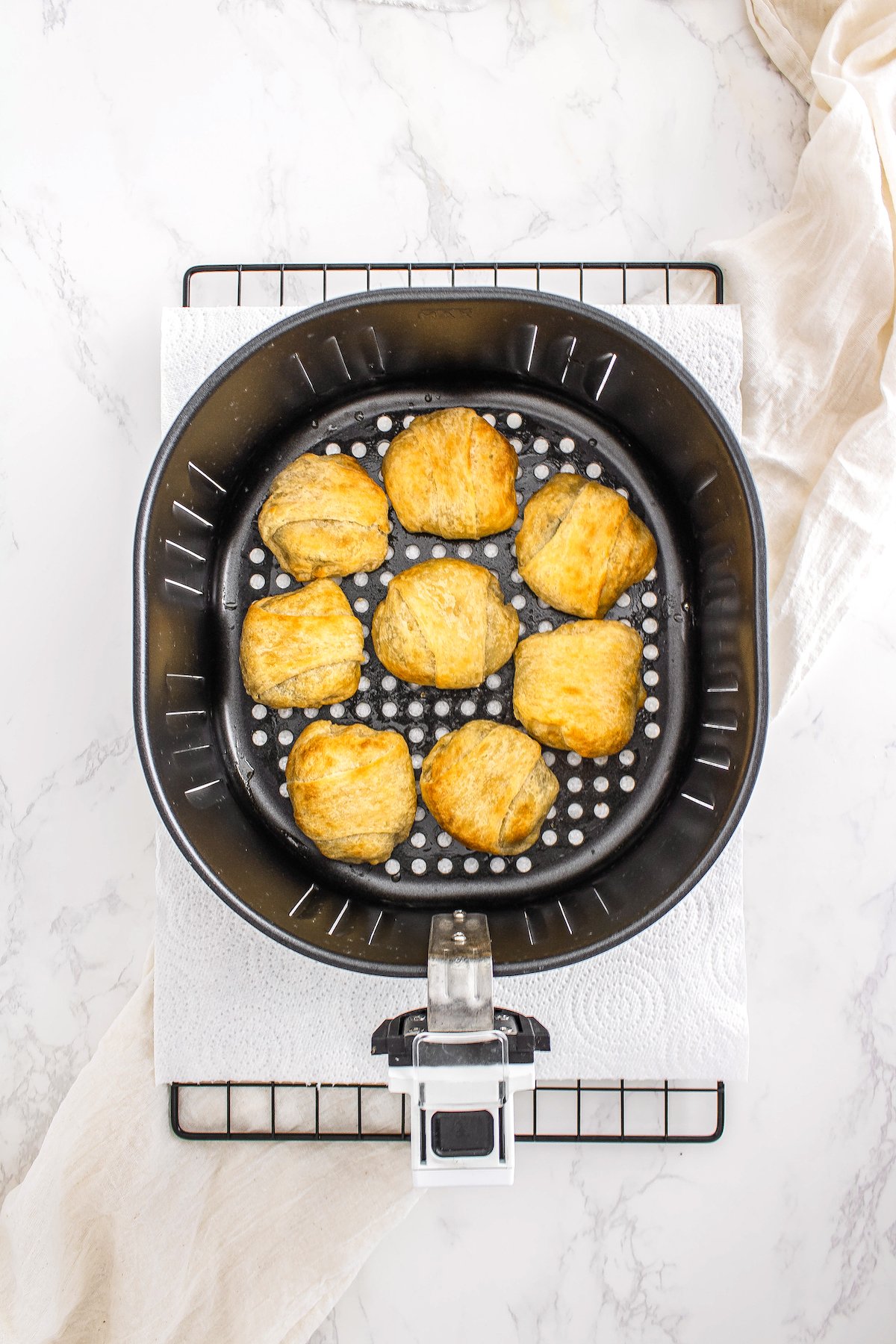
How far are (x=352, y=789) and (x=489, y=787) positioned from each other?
0.14 metres

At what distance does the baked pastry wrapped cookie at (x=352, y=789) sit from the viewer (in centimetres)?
99

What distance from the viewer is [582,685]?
1.00 meters

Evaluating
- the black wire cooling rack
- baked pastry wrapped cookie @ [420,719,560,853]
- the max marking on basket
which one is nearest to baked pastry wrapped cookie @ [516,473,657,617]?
the max marking on basket

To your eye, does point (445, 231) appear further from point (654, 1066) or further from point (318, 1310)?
point (318, 1310)

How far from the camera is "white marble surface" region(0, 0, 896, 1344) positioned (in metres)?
1.16

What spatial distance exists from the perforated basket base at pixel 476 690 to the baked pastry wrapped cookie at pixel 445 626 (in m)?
0.05

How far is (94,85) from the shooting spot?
3.90 feet

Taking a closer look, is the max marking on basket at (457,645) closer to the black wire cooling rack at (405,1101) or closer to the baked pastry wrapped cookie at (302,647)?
the baked pastry wrapped cookie at (302,647)

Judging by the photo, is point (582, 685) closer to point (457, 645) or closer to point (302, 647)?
point (457, 645)

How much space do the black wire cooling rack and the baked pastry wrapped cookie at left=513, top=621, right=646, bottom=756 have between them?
1.32 ft

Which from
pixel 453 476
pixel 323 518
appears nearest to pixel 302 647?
pixel 323 518

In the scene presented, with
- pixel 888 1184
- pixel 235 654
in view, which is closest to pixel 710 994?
pixel 888 1184

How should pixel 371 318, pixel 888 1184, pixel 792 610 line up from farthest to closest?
pixel 888 1184 → pixel 792 610 → pixel 371 318

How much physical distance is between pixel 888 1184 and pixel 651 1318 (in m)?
0.33
